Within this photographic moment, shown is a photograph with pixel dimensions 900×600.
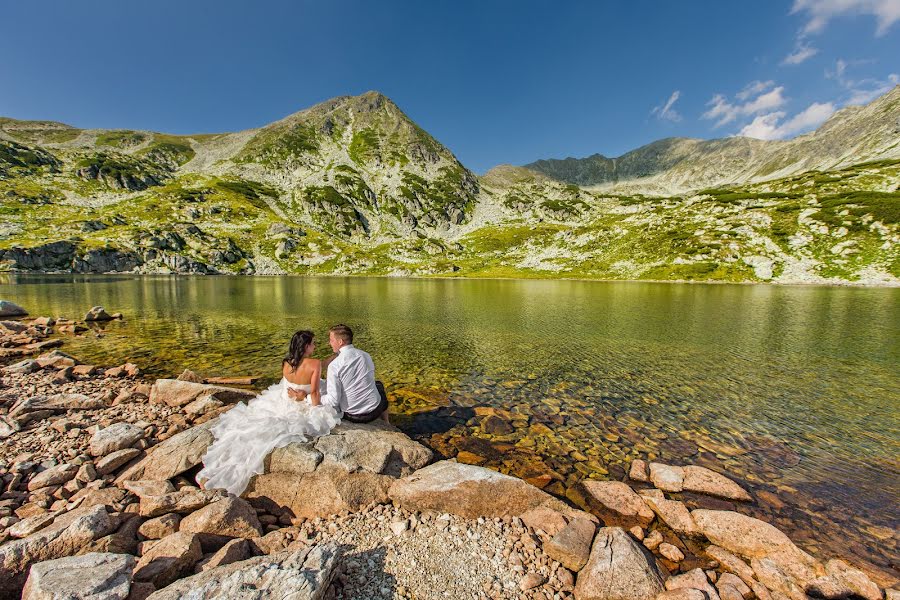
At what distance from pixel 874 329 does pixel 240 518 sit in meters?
53.8

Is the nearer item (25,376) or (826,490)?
(826,490)

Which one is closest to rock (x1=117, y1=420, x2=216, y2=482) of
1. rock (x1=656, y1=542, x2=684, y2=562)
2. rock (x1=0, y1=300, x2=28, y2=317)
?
rock (x1=656, y1=542, x2=684, y2=562)

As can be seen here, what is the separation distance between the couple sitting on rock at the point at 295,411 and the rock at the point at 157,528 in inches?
45.9

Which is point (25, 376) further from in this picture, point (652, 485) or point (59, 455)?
point (652, 485)

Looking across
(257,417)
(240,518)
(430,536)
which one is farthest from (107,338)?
(430,536)

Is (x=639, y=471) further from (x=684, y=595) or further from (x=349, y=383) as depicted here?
(x=349, y=383)

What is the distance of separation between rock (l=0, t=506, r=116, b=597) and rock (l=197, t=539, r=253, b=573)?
2.23 m

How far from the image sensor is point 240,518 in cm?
764

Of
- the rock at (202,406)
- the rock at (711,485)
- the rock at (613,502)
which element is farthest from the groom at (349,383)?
the rock at (711,485)

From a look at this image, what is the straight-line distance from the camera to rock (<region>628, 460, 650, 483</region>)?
11059 mm

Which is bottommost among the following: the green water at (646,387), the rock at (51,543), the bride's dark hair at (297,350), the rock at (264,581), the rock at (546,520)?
the green water at (646,387)

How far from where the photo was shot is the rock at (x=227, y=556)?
20.5ft

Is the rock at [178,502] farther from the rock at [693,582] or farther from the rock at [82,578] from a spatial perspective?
the rock at [693,582]

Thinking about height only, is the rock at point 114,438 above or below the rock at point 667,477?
above
